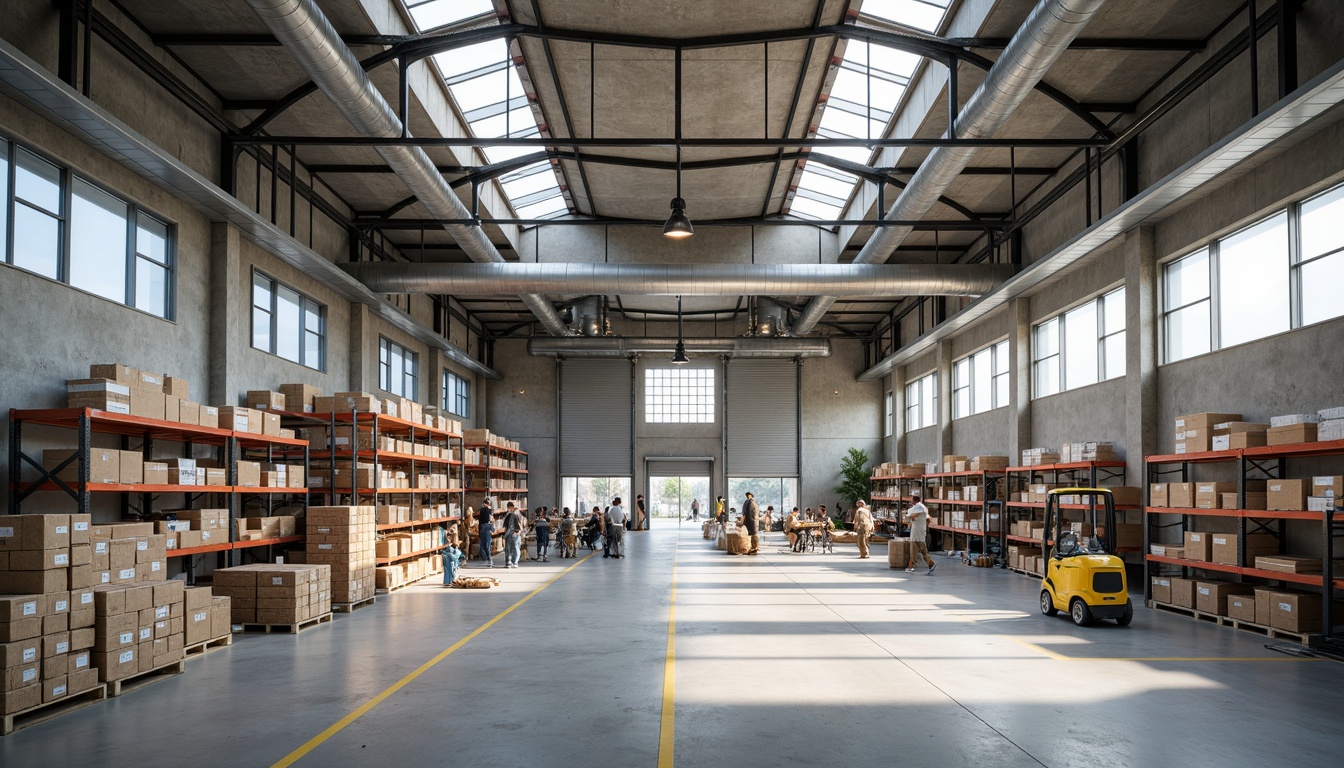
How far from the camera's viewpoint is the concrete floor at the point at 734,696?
6.90m

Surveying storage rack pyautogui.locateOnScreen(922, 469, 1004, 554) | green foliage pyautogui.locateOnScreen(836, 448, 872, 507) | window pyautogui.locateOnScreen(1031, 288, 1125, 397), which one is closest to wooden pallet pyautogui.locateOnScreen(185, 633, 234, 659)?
window pyautogui.locateOnScreen(1031, 288, 1125, 397)

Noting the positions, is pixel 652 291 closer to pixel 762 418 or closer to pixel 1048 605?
pixel 1048 605

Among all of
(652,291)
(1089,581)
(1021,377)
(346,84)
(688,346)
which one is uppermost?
(346,84)

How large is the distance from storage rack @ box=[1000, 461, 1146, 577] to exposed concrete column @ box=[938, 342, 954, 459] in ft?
19.2

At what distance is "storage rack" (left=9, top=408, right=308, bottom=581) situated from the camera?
10414 millimetres

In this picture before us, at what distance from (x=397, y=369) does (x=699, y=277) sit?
10.9 metres

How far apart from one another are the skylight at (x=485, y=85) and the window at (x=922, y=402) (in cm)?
1716

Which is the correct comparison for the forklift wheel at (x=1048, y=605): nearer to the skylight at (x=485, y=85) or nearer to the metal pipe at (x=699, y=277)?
the metal pipe at (x=699, y=277)

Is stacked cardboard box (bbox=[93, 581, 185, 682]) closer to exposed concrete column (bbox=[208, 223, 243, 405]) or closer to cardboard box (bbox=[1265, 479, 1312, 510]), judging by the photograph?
exposed concrete column (bbox=[208, 223, 243, 405])

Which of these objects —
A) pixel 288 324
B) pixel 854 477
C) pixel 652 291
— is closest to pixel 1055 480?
pixel 652 291

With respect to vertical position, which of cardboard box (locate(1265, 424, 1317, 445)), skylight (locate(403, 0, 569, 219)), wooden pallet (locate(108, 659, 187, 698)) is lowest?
wooden pallet (locate(108, 659, 187, 698))

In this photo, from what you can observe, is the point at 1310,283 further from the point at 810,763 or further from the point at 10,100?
the point at 10,100

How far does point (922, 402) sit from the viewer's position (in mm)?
35062

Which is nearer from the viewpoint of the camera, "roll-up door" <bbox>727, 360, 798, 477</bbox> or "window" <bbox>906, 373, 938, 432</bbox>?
"window" <bbox>906, 373, 938, 432</bbox>
